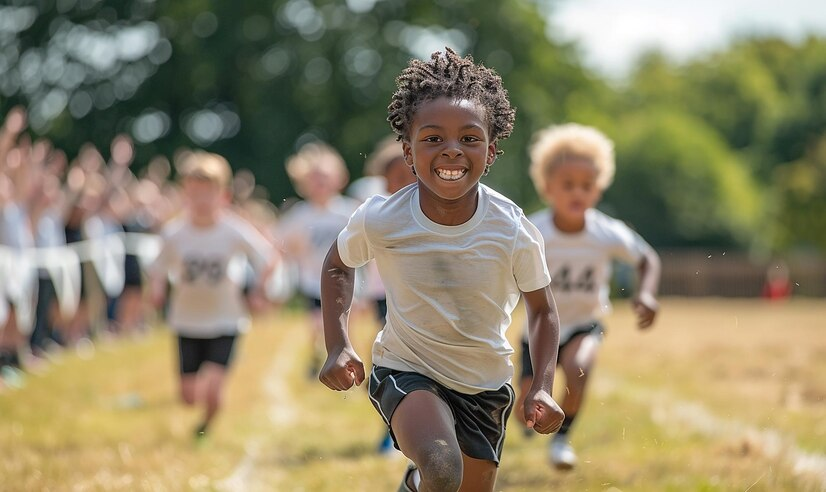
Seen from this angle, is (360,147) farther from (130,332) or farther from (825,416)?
(825,416)

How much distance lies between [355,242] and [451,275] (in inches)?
15.2

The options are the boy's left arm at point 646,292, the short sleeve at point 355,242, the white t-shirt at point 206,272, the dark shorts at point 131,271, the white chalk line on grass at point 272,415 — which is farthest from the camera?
the dark shorts at point 131,271

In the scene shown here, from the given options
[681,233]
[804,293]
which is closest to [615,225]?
[804,293]

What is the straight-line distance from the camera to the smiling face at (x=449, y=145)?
455 centimetres

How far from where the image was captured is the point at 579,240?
7723 millimetres

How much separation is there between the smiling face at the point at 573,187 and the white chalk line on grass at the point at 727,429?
1748mm

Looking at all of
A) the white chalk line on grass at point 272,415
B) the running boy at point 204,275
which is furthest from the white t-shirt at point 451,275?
the running boy at point 204,275

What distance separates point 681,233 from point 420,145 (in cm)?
5435

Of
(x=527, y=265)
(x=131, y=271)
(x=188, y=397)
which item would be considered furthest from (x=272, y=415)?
(x=131, y=271)

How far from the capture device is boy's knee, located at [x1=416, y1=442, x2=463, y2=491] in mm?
4336

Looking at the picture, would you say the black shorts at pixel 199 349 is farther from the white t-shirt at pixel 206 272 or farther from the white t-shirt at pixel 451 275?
the white t-shirt at pixel 451 275

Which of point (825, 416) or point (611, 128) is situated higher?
point (825, 416)

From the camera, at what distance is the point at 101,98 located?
4134 cm

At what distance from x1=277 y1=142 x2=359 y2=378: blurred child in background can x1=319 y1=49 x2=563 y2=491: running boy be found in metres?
8.17
